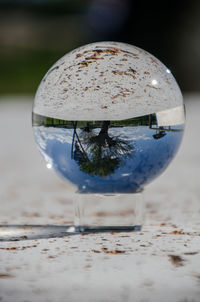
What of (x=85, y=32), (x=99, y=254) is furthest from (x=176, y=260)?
(x=85, y=32)

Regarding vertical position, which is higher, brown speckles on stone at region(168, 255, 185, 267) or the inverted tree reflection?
the inverted tree reflection

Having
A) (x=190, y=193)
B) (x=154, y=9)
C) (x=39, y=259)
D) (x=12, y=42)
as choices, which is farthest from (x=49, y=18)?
(x=39, y=259)

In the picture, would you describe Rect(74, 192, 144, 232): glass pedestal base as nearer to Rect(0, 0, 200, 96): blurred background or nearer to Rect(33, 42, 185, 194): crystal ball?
Rect(33, 42, 185, 194): crystal ball

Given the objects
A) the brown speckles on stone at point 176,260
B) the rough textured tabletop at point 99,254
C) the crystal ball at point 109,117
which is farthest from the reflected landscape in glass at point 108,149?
the brown speckles on stone at point 176,260

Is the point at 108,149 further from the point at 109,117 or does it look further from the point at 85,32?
the point at 85,32

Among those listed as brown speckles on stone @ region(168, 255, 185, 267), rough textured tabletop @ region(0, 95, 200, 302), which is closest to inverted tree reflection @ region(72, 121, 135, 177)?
rough textured tabletop @ region(0, 95, 200, 302)

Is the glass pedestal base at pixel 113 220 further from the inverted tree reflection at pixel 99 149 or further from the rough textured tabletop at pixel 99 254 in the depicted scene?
the inverted tree reflection at pixel 99 149

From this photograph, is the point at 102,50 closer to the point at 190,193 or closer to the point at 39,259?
the point at 39,259
